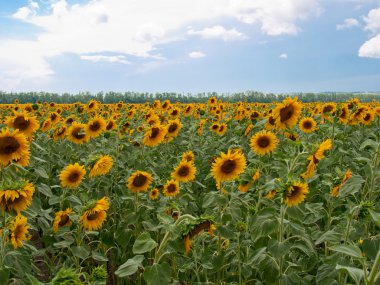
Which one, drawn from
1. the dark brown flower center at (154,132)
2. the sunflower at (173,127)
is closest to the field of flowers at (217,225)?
the dark brown flower center at (154,132)

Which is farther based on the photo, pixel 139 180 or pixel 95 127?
pixel 95 127

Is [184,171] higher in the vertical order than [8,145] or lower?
lower

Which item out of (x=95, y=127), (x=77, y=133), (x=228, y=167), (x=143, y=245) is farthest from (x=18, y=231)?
(x=95, y=127)

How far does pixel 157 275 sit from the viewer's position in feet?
8.36

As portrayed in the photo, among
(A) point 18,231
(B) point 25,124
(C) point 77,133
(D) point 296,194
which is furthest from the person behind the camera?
(C) point 77,133

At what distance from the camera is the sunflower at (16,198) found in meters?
3.10

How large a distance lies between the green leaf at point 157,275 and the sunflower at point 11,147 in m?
1.94

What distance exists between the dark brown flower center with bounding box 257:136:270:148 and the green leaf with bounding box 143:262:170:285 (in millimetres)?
3076

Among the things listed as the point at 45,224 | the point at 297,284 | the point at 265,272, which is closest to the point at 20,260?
the point at 45,224

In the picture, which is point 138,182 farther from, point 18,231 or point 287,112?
point 287,112

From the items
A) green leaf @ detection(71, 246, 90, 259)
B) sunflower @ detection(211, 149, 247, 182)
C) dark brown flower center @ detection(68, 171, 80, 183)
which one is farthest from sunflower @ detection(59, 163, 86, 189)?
sunflower @ detection(211, 149, 247, 182)

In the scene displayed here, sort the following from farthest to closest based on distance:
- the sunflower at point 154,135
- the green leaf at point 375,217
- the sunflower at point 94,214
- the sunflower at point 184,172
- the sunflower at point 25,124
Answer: the sunflower at point 154,135 → the sunflower at point 25,124 → the sunflower at point 184,172 → the sunflower at point 94,214 → the green leaf at point 375,217

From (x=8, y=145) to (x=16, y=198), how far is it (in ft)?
2.51

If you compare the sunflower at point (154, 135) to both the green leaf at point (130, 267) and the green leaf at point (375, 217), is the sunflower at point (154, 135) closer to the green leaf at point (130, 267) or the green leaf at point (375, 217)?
the green leaf at point (130, 267)
